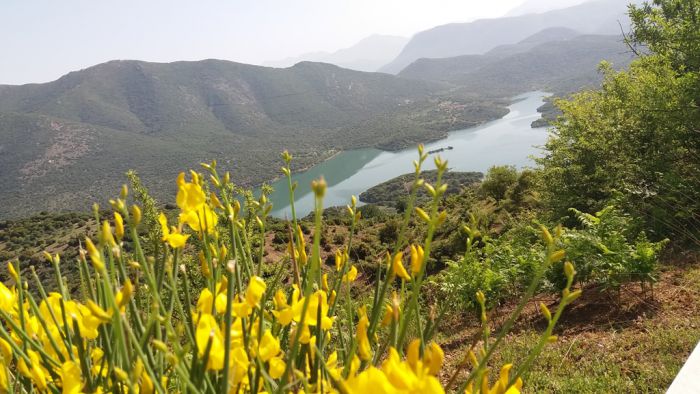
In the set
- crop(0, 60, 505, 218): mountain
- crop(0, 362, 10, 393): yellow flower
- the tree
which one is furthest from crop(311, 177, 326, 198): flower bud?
crop(0, 60, 505, 218): mountain

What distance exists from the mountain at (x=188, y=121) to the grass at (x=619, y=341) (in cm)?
5577

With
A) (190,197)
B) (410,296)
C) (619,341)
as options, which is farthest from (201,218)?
(619,341)

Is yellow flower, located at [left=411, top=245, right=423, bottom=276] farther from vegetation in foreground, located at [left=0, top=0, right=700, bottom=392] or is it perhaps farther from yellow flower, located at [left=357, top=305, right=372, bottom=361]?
yellow flower, located at [left=357, top=305, right=372, bottom=361]

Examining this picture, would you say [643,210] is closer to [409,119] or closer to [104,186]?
[104,186]

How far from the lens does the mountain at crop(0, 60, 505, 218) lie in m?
64.0

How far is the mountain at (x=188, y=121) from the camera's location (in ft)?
210

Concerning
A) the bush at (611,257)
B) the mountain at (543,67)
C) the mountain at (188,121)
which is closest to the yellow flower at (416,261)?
the bush at (611,257)

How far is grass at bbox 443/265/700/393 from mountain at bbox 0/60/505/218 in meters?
55.8

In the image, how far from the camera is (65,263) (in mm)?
20812

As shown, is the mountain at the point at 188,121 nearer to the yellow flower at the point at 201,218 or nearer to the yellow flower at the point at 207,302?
the yellow flower at the point at 201,218

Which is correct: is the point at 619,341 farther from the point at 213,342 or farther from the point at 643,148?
the point at 643,148

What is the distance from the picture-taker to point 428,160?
57906 mm

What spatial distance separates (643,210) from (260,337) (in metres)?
5.37

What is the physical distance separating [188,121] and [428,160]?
69051 millimetres
